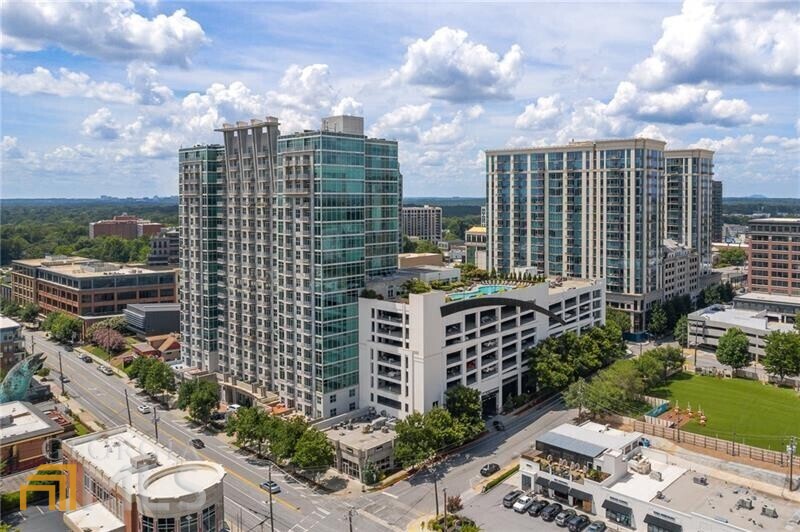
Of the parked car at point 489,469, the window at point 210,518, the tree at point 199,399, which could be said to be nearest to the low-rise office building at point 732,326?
the parked car at point 489,469

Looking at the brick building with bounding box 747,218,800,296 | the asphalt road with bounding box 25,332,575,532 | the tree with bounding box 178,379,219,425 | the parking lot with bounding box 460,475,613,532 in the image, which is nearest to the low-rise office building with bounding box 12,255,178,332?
the asphalt road with bounding box 25,332,575,532

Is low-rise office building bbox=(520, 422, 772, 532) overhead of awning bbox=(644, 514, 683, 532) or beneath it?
overhead

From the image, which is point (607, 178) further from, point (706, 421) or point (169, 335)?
point (169, 335)

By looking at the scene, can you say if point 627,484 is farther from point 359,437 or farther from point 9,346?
point 9,346

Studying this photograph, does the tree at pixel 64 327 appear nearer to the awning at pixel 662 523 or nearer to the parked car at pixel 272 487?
the parked car at pixel 272 487

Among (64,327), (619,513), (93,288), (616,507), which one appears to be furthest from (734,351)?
(93,288)

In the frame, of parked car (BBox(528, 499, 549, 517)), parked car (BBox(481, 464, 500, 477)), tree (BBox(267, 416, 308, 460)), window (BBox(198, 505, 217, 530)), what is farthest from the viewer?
parked car (BBox(481, 464, 500, 477))

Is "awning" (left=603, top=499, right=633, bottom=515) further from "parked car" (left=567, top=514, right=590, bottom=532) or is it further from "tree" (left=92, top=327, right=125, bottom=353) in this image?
"tree" (left=92, top=327, right=125, bottom=353)
